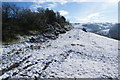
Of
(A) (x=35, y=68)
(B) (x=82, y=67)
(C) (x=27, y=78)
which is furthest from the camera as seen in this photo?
(B) (x=82, y=67)

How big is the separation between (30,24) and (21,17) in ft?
9.61

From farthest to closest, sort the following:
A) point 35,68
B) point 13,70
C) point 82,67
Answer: point 82,67, point 35,68, point 13,70

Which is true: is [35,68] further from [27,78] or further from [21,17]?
[21,17]

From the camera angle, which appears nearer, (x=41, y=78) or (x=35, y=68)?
(x=41, y=78)

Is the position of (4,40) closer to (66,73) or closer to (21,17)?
(21,17)

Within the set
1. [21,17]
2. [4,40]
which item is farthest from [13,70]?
[21,17]

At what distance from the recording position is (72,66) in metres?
8.57

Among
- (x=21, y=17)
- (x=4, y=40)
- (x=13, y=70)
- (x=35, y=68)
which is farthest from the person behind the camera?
(x=21, y=17)

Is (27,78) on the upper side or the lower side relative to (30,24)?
lower

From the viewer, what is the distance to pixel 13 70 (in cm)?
716

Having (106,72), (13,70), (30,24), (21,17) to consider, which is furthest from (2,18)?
(106,72)

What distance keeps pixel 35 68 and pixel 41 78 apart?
4.86ft

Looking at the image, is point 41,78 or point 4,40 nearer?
point 41,78

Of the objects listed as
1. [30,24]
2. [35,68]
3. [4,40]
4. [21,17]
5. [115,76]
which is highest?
→ [21,17]
